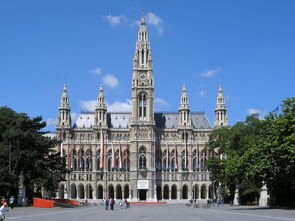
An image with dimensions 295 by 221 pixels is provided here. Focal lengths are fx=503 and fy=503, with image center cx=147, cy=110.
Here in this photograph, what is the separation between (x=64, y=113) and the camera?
5960 inches

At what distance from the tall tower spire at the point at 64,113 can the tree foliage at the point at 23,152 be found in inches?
2593

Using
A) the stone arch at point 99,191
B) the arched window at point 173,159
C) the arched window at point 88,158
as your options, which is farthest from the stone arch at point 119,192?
the arched window at point 173,159

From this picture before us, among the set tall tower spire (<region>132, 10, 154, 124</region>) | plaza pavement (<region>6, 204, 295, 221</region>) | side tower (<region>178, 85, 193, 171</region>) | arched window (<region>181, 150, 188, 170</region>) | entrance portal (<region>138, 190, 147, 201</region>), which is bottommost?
entrance portal (<region>138, 190, 147, 201</region>)

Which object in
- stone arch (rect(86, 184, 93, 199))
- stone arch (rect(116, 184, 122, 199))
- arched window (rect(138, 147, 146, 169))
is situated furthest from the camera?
stone arch (rect(116, 184, 122, 199))

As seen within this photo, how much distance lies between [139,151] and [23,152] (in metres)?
72.3

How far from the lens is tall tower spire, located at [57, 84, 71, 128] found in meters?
150

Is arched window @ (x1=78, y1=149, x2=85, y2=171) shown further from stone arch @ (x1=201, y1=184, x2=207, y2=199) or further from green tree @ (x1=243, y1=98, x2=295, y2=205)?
green tree @ (x1=243, y1=98, x2=295, y2=205)

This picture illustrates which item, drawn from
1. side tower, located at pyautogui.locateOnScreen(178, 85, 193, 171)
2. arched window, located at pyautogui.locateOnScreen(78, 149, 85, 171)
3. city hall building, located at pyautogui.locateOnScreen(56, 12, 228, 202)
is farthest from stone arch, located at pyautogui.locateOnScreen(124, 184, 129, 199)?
side tower, located at pyautogui.locateOnScreen(178, 85, 193, 171)

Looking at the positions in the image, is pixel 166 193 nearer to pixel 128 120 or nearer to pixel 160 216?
pixel 128 120

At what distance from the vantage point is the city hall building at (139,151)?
144375 millimetres

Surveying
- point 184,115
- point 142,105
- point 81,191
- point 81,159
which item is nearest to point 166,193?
point 184,115

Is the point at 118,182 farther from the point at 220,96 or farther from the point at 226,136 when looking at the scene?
the point at 226,136

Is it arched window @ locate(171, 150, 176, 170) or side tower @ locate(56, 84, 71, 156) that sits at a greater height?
side tower @ locate(56, 84, 71, 156)

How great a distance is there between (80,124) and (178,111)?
30.6m
